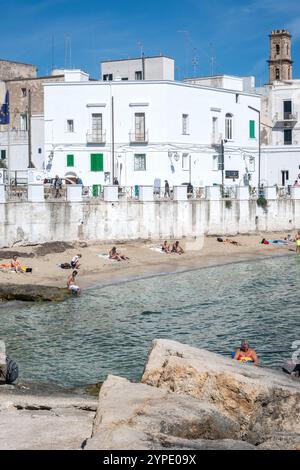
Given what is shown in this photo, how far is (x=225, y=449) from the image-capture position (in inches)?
384

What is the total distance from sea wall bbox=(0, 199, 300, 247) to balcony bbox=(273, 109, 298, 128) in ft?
54.9

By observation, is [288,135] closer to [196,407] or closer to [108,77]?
[108,77]

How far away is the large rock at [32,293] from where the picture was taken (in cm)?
2958

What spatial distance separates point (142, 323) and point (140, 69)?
124 feet

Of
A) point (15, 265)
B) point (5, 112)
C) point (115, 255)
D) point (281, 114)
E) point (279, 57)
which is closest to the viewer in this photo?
point (15, 265)

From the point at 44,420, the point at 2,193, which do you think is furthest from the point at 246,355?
the point at 2,193

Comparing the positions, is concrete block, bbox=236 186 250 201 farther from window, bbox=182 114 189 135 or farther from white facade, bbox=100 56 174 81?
white facade, bbox=100 56 174 81

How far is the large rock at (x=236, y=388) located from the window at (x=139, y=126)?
38.7 m

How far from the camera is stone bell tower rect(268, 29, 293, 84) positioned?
3054 inches

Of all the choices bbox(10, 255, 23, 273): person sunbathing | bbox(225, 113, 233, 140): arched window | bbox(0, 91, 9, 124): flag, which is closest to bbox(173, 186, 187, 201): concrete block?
bbox(0, 91, 9, 124): flag

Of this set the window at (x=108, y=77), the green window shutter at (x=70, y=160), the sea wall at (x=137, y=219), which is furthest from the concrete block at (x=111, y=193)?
the window at (x=108, y=77)

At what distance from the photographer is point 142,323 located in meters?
26.2

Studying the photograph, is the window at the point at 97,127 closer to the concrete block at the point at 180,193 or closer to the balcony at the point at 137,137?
the balcony at the point at 137,137
